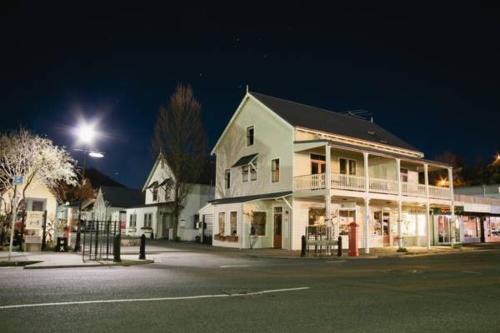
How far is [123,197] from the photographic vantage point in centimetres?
5900

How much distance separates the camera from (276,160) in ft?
98.3

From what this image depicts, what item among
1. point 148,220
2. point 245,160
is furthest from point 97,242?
point 148,220

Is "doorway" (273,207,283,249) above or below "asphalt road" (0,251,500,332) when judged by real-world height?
above

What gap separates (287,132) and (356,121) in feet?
36.5

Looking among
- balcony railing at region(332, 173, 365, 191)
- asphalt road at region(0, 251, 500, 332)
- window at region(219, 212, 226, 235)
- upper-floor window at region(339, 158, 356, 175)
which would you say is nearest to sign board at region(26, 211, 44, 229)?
asphalt road at region(0, 251, 500, 332)

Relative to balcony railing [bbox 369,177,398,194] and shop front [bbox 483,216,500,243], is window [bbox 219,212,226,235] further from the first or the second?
shop front [bbox 483,216,500,243]

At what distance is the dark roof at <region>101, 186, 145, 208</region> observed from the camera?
57.4m

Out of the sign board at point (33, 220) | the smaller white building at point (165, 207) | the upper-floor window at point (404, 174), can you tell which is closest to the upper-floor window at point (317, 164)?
the upper-floor window at point (404, 174)

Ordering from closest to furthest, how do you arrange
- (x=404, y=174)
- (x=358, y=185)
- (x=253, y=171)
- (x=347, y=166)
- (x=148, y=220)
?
(x=358, y=185) → (x=347, y=166) → (x=253, y=171) → (x=404, y=174) → (x=148, y=220)

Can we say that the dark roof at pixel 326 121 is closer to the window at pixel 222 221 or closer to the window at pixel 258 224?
the window at pixel 258 224

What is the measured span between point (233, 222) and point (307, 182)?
6.15 metres

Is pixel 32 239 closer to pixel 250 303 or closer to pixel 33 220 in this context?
pixel 33 220

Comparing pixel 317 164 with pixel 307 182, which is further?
pixel 317 164

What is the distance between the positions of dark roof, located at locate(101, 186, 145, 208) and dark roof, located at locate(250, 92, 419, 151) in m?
31.3
